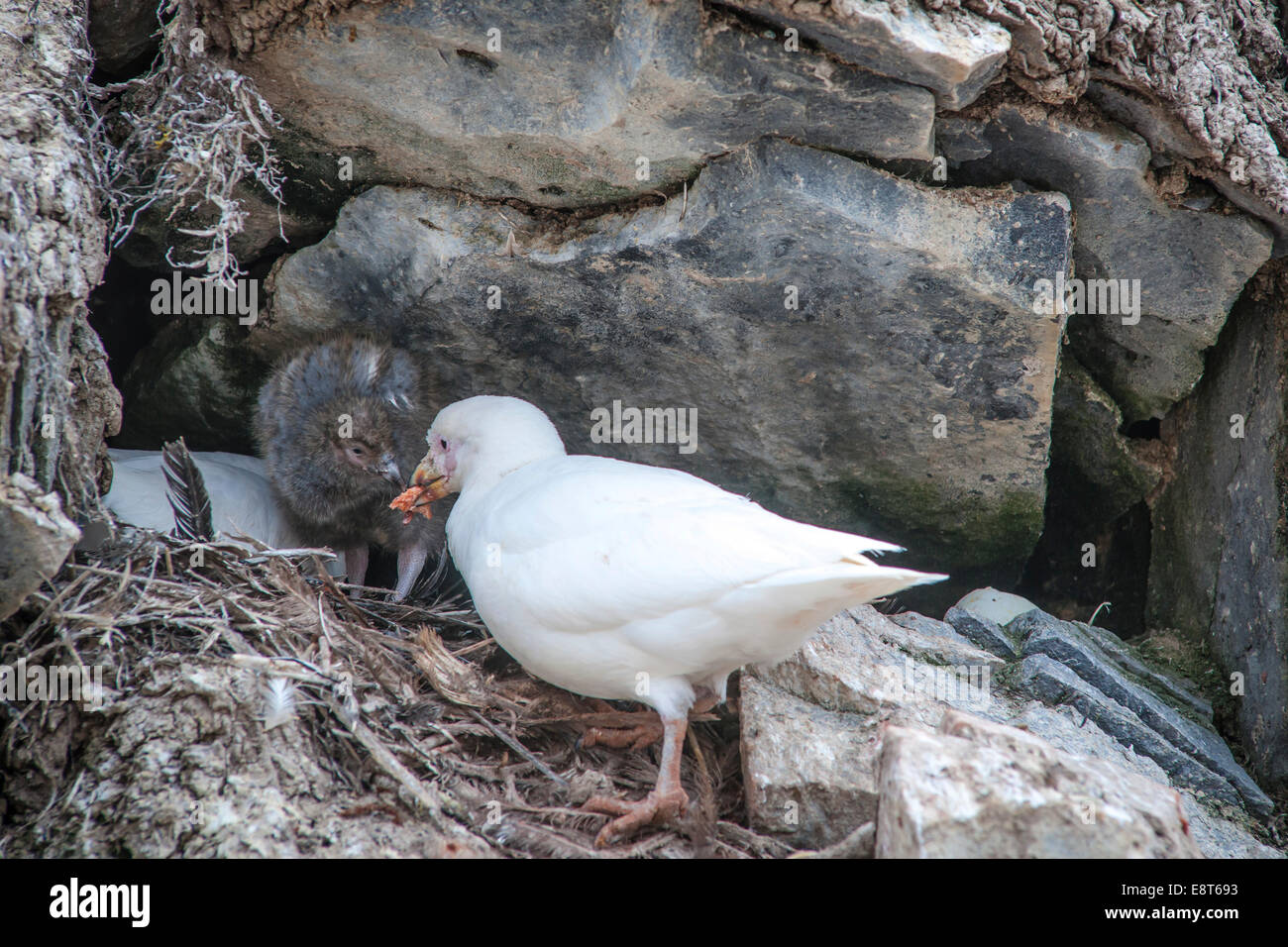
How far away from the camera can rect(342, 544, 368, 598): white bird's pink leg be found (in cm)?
462

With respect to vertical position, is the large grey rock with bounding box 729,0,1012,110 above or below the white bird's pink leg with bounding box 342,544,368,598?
above

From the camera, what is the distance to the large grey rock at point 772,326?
3549 mm

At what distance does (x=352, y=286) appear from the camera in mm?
4129

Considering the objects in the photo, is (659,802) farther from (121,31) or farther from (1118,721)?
(121,31)

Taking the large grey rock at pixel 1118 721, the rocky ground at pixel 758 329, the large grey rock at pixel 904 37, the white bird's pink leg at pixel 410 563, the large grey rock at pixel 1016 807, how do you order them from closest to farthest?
the large grey rock at pixel 1016 807 < the rocky ground at pixel 758 329 < the large grey rock at pixel 904 37 < the large grey rock at pixel 1118 721 < the white bird's pink leg at pixel 410 563

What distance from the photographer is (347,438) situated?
4199mm

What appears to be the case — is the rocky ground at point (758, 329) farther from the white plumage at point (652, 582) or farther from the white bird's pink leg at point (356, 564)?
the white bird's pink leg at point (356, 564)

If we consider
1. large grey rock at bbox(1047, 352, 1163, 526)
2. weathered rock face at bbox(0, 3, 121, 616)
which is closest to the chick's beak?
weathered rock face at bbox(0, 3, 121, 616)

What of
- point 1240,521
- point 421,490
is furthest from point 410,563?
point 1240,521

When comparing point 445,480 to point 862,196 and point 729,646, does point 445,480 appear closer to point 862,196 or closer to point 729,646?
point 729,646

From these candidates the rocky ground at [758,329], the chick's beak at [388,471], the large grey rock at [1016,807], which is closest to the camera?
the large grey rock at [1016,807]

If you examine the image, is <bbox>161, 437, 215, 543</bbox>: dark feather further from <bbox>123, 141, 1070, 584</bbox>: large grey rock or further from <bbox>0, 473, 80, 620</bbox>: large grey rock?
<bbox>0, 473, 80, 620</bbox>: large grey rock

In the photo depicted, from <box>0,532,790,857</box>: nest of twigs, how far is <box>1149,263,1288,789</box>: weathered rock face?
1.80 meters

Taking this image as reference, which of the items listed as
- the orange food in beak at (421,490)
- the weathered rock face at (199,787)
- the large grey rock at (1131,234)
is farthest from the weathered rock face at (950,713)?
the orange food in beak at (421,490)
